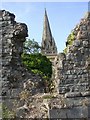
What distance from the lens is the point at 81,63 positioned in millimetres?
8867

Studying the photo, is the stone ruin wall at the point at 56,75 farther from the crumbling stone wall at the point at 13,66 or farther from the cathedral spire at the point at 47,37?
the cathedral spire at the point at 47,37

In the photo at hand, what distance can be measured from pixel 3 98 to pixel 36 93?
0.83 m

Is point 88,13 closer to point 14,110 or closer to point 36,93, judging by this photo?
point 36,93

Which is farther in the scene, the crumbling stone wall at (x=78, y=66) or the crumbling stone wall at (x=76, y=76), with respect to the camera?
the crumbling stone wall at (x=78, y=66)

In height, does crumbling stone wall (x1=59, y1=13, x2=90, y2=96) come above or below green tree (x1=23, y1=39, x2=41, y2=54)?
below

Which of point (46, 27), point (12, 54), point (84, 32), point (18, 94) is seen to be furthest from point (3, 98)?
point (46, 27)

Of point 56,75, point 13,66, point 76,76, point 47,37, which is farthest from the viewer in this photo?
point 47,37

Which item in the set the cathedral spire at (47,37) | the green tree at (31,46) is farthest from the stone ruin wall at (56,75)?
the cathedral spire at (47,37)

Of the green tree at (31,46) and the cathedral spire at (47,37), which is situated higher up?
the cathedral spire at (47,37)

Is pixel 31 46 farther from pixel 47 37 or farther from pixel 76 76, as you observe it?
pixel 76 76

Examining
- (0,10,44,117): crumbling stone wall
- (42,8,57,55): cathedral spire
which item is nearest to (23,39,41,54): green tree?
(42,8,57,55): cathedral spire

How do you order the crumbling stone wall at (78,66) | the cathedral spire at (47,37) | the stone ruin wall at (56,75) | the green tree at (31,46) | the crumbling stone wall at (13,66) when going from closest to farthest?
the stone ruin wall at (56,75) < the crumbling stone wall at (78,66) < the crumbling stone wall at (13,66) < the green tree at (31,46) < the cathedral spire at (47,37)

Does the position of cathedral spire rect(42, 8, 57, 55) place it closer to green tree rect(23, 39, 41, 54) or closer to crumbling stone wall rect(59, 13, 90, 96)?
green tree rect(23, 39, 41, 54)

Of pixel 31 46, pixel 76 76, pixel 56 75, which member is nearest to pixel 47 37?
pixel 31 46
